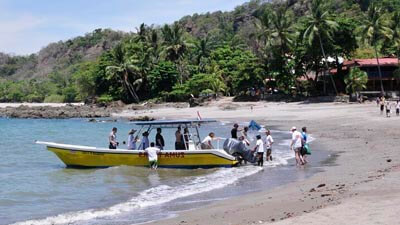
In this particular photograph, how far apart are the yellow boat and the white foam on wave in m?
0.68

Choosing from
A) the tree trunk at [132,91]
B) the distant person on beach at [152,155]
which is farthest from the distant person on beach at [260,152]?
the tree trunk at [132,91]

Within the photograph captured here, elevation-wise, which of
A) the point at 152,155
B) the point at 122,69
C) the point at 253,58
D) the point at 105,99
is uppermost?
the point at 253,58

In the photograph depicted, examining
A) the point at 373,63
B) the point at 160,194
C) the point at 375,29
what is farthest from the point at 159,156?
the point at 373,63

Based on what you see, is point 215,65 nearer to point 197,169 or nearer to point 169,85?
point 169,85

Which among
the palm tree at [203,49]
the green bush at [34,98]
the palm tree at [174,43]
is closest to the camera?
the palm tree at [174,43]

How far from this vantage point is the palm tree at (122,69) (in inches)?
2886

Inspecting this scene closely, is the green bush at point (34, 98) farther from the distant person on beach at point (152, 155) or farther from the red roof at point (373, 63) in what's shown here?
the distant person on beach at point (152, 155)

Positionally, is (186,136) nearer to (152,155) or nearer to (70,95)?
(152,155)

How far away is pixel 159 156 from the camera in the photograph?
19.5m

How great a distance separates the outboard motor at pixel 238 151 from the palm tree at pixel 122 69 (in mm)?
55008

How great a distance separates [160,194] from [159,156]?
15.6 ft

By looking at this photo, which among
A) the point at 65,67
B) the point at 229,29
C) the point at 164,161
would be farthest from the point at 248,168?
the point at 65,67

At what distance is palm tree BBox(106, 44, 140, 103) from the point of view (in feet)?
241

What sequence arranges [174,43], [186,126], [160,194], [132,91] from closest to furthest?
[160,194] → [186,126] → [174,43] → [132,91]
